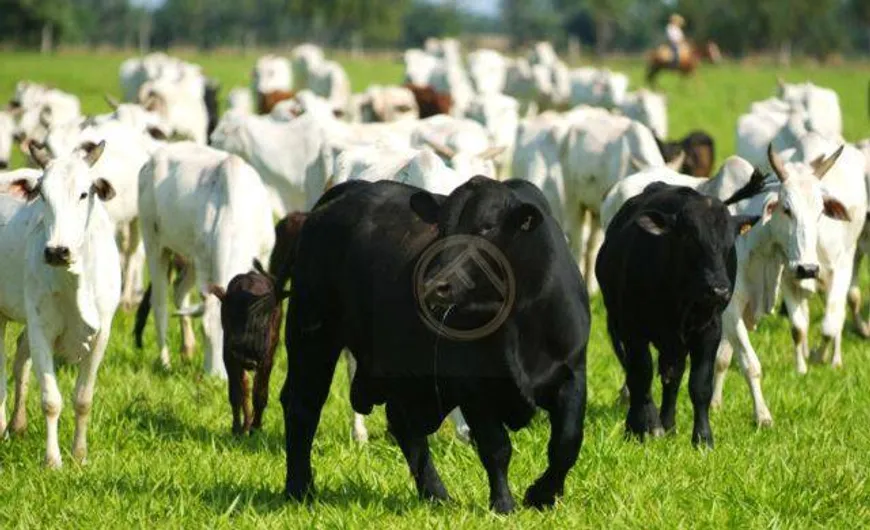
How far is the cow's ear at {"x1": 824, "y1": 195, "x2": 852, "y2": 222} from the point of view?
1139cm

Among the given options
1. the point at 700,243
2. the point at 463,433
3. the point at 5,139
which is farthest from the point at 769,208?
the point at 5,139

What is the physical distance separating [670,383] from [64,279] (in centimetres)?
345

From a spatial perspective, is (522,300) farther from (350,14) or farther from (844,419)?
(350,14)

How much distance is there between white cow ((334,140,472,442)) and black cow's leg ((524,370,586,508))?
2295 millimetres

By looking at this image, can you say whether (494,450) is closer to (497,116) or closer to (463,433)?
(463,433)

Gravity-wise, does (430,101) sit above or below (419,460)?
below

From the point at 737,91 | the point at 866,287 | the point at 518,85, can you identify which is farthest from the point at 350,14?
the point at 866,287

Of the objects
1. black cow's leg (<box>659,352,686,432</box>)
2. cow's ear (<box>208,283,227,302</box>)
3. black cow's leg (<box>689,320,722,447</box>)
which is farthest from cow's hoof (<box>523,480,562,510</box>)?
cow's ear (<box>208,283,227,302</box>)

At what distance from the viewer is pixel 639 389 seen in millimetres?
10109

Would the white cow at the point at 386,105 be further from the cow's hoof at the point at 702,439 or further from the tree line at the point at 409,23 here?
the tree line at the point at 409,23

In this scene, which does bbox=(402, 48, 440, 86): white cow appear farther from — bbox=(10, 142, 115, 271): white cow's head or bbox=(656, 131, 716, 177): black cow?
bbox=(10, 142, 115, 271): white cow's head

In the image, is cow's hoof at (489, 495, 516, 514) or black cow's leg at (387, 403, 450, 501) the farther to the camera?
black cow's leg at (387, 403, 450, 501)

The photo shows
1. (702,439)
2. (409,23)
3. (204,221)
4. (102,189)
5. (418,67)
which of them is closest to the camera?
(102,189)

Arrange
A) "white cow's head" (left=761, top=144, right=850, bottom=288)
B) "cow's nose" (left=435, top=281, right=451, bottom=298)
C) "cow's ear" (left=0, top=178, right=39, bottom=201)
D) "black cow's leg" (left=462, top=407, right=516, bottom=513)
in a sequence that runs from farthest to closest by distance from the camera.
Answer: "white cow's head" (left=761, top=144, right=850, bottom=288) → "cow's ear" (left=0, top=178, right=39, bottom=201) → "black cow's leg" (left=462, top=407, right=516, bottom=513) → "cow's nose" (left=435, top=281, right=451, bottom=298)
